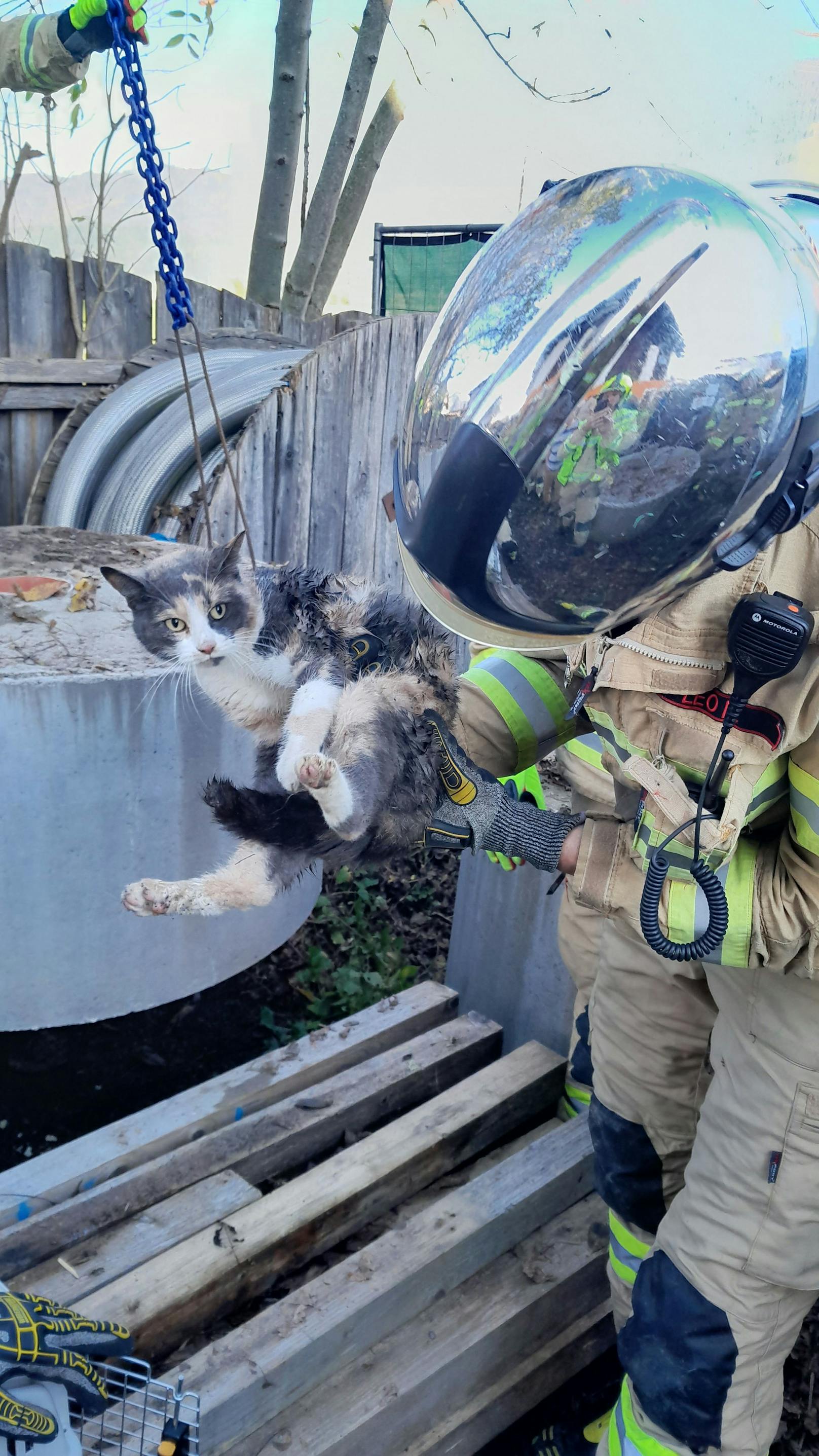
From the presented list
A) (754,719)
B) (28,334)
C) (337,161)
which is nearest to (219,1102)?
(754,719)

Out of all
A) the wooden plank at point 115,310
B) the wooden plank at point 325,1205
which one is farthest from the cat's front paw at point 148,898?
the wooden plank at point 115,310

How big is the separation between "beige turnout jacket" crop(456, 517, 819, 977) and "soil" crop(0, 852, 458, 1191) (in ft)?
5.31

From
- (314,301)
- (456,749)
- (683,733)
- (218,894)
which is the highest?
(314,301)

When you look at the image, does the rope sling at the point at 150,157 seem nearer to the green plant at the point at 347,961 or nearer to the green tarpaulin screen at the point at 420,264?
the green plant at the point at 347,961

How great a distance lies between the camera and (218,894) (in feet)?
4.88

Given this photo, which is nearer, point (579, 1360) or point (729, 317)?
point (729, 317)

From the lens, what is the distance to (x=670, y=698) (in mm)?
1574

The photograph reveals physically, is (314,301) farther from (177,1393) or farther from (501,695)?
(177,1393)

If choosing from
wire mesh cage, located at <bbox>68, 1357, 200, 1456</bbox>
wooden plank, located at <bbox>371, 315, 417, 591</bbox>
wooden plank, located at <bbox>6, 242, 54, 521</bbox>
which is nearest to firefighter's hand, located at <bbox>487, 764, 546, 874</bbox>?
wire mesh cage, located at <bbox>68, 1357, 200, 1456</bbox>

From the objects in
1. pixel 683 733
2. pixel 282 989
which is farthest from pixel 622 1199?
pixel 282 989

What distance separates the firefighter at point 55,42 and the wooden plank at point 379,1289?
2.56 m

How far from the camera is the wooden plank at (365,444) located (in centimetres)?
424

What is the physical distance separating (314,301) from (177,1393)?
7.56 m

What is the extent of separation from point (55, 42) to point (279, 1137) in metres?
2.72
